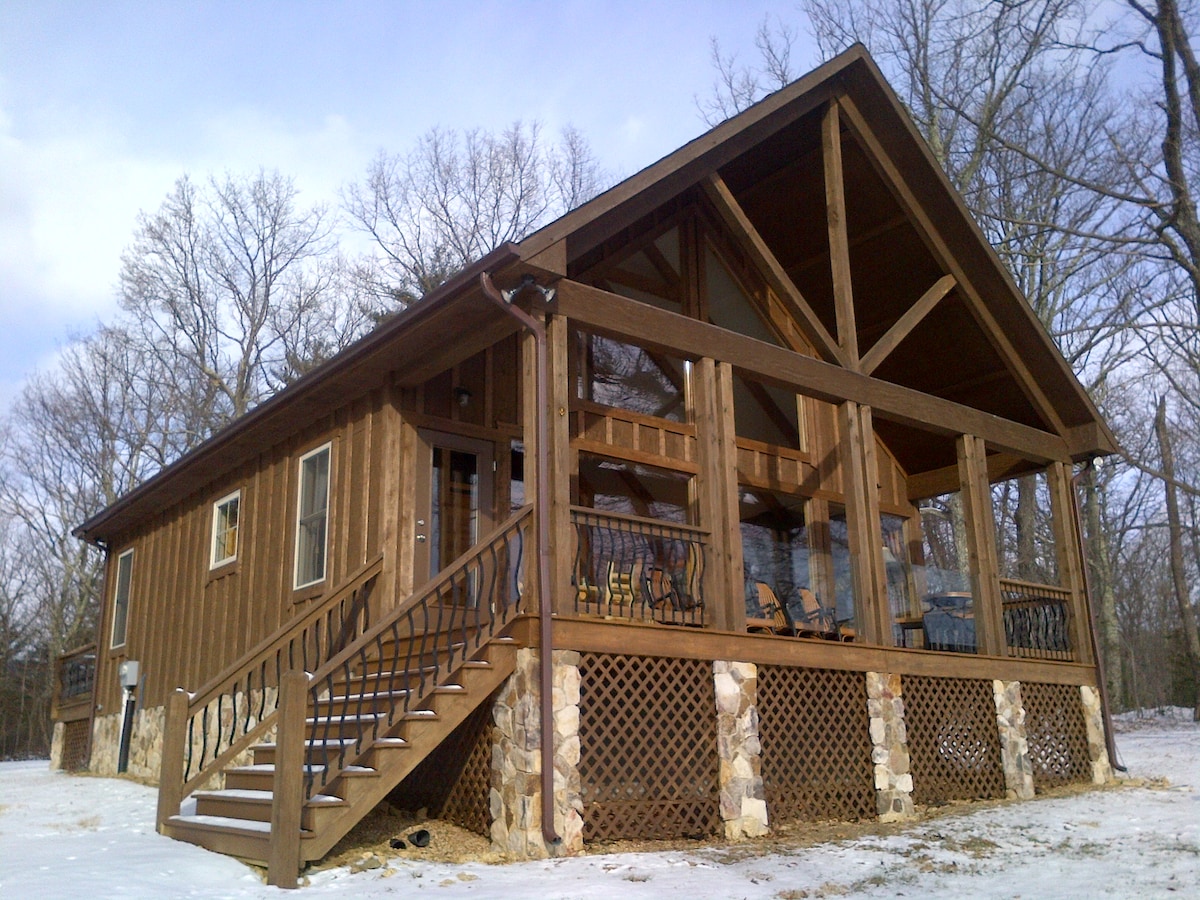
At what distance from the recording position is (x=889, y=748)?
9031 mm

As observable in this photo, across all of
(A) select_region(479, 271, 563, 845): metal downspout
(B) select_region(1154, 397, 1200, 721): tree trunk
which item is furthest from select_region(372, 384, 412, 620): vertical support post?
(B) select_region(1154, 397, 1200, 721): tree trunk

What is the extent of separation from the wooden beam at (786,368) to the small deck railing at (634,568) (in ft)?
4.81

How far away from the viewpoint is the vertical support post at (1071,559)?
1173 cm

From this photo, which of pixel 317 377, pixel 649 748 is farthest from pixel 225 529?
pixel 649 748

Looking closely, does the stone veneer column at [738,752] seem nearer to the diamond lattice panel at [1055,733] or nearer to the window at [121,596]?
the diamond lattice panel at [1055,733]

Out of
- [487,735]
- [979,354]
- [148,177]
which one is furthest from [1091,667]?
[148,177]

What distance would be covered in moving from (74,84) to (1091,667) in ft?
47.5

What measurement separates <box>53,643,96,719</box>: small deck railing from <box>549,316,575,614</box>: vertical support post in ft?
34.2

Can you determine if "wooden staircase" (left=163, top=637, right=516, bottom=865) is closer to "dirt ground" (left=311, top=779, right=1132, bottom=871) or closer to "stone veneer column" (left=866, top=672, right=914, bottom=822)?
"dirt ground" (left=311, top=779, right=1132, bottom=871)

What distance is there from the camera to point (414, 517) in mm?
9234

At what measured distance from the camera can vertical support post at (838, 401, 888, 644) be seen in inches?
374

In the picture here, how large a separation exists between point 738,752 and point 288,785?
135 inches

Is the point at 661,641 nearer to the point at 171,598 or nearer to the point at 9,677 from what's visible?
the point at 171,598

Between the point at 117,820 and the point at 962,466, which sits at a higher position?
the point at 962,466
